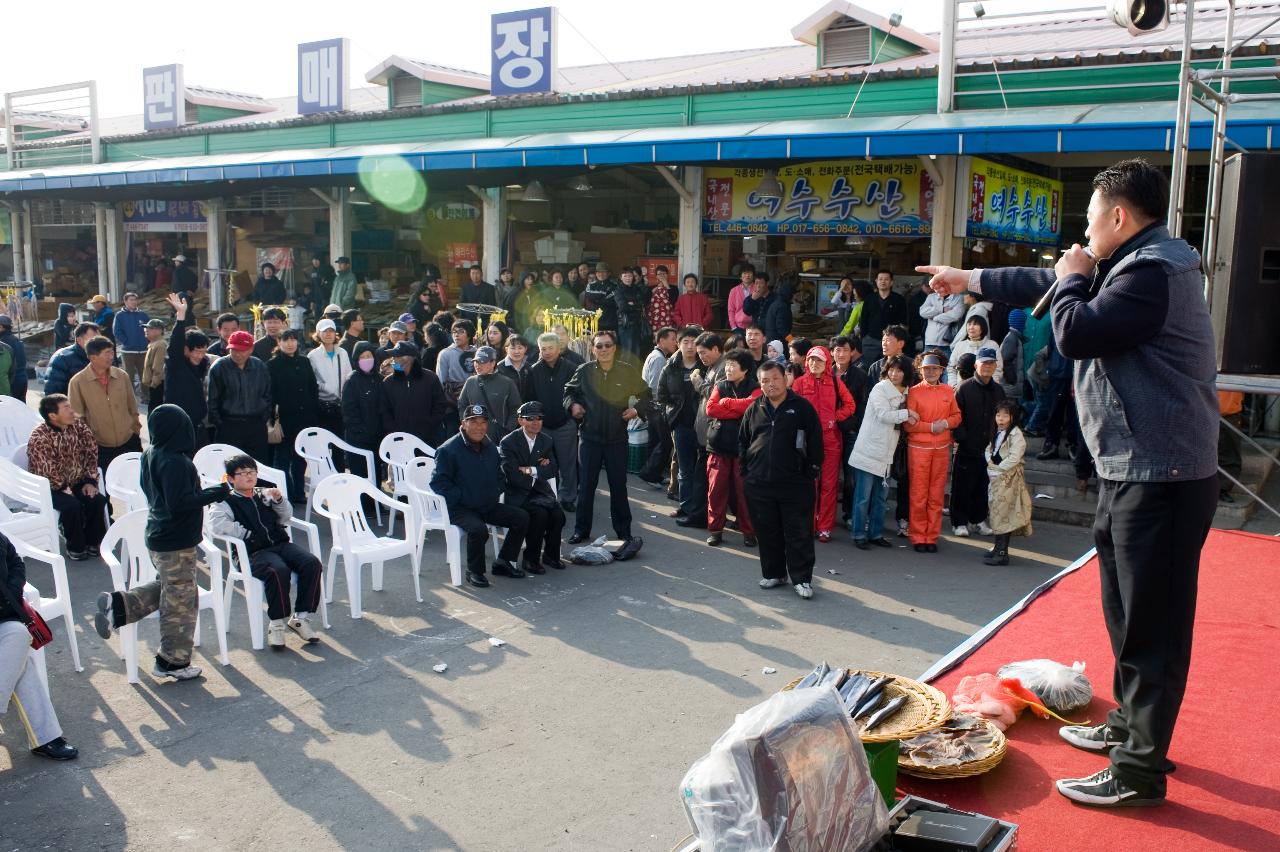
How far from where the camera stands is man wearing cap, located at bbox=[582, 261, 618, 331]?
14.4 meters

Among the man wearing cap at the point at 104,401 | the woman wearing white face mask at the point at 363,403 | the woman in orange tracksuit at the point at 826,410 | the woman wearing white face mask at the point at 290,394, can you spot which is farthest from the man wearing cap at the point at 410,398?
the woman in orange tracksuit at the point at 826,410

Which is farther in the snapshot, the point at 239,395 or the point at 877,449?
the point at 239,395

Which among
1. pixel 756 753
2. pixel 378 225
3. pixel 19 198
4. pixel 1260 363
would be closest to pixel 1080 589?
pixel 1260 363

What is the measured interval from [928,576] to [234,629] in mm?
5020

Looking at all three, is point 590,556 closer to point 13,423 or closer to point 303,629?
point 303,629

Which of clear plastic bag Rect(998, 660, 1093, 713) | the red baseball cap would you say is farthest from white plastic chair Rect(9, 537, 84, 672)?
clear plastic bag Rect(998, 660, 1093, 713)

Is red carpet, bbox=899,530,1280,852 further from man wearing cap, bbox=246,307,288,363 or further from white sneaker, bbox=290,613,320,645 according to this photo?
man wearing cap, bbox=246,307,288,363

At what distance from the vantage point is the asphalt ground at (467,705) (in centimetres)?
445

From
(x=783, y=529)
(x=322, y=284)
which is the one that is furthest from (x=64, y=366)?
(x=322, y=284)

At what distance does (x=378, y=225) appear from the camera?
21.3m

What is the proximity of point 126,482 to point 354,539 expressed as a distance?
2.03 m

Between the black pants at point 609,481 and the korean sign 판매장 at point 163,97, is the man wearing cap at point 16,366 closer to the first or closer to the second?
the black pants at point 609,481

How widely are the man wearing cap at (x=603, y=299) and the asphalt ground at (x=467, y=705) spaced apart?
6.37 meters

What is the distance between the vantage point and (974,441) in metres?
9.02
